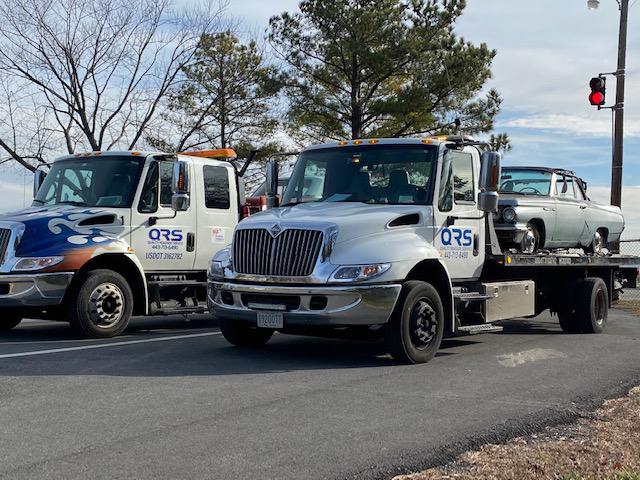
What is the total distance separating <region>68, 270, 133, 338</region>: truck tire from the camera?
10.8 metres

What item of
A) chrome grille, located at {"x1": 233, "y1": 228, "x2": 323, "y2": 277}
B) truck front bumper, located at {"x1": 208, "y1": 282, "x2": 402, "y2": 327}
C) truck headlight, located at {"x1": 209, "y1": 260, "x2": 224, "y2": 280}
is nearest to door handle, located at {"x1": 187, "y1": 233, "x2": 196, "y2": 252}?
truck headlight, located at {"x1": 209, "y1": 260, "x2": 224, "y2": 280}

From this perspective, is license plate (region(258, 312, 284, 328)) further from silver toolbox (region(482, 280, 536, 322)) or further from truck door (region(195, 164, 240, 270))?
truck door (region(195, 164, 240, 270))

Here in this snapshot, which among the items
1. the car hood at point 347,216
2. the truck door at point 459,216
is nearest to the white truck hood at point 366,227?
the car hood at point 347,216

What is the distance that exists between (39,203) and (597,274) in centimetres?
839

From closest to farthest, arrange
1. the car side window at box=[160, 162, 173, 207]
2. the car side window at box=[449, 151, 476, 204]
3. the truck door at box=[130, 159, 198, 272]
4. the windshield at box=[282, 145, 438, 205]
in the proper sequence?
the windshield at box=[282, 145, 438, 205], the car side window at box=[449, 151, 476, 204], the truck door at box=[130, 159, 198, 272], the car side window at box=[160, 162, 173, 207]

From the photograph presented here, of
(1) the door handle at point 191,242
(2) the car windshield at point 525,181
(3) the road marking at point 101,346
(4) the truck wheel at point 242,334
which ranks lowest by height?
(3) the road marking at point 101,346

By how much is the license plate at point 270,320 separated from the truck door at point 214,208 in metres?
3.84

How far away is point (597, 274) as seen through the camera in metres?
13.9

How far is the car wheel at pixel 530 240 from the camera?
39.2 feet

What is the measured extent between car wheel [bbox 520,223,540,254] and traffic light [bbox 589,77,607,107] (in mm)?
6727

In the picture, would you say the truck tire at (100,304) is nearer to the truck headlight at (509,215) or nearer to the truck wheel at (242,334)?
the truck wheel at (242,334)

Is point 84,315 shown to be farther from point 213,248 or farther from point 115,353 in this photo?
point 213,248

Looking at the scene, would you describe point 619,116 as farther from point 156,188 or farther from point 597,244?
point 156,188

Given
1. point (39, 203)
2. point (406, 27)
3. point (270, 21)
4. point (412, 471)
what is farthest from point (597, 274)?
point (270, 21)
